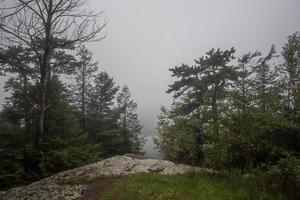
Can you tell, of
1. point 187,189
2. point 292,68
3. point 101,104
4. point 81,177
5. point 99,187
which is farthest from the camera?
point 101,104

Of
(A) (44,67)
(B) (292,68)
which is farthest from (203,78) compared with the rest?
(A) (44,67)

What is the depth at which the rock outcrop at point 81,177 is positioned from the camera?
843 cm

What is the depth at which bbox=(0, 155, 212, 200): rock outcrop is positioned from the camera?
843 centimetres

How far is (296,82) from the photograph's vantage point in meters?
15.5

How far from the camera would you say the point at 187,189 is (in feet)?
24.2

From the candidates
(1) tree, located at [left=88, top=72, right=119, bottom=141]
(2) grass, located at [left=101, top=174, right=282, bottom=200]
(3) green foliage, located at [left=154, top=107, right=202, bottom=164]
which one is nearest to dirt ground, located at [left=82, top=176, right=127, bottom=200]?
(2) grass, located at [left=101, top=174, right=282, bottom=200]

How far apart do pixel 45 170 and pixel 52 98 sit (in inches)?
172

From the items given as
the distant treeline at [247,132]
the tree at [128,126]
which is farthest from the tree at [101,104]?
the distant treeline at [247,132]

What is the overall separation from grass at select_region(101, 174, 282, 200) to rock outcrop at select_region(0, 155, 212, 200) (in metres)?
1.40

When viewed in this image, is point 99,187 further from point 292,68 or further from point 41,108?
point 292,68

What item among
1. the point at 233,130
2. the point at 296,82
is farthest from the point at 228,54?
the point at 233,130

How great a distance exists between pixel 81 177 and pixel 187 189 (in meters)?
4.78

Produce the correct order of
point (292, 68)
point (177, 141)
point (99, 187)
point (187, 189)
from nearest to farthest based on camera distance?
1. point (187, 189)
2. point (99, 187)
3. point (177, 141)
4. point (292, 68)

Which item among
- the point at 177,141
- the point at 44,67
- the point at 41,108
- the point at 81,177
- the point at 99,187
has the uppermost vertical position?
the point at 44,67
